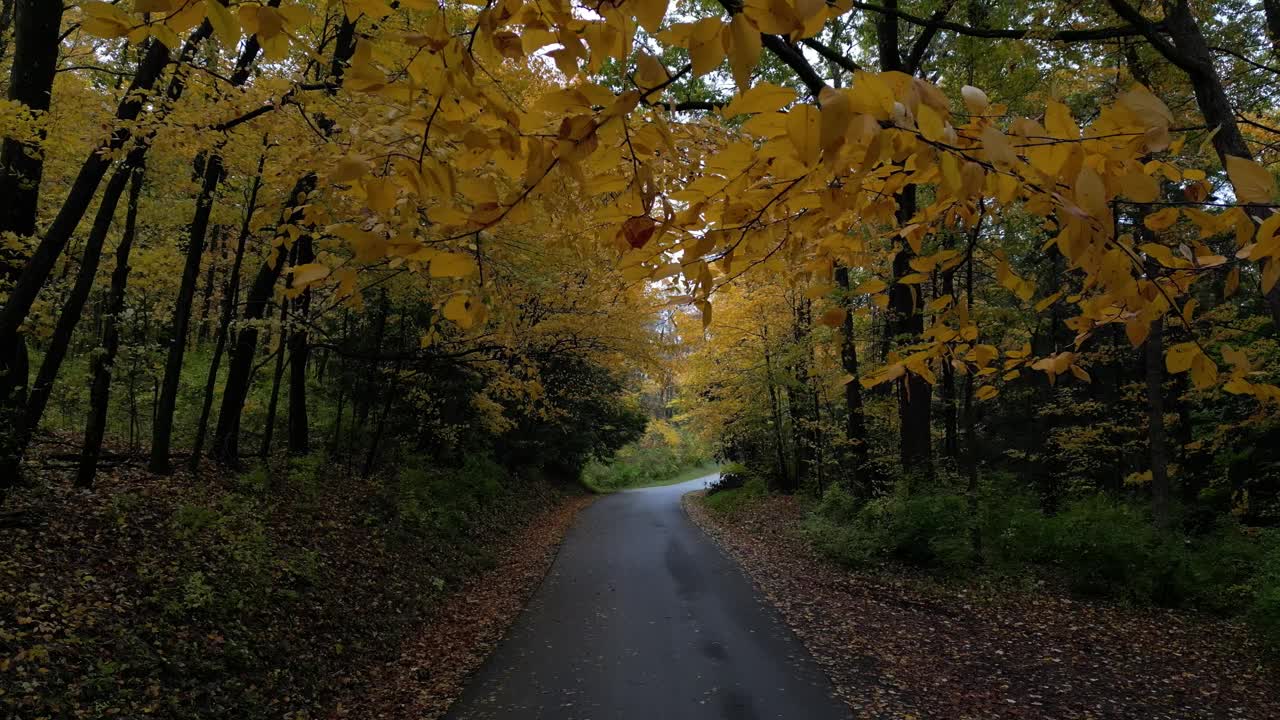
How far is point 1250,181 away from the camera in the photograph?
0.92m

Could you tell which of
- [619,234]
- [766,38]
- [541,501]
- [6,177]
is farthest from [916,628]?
[541,501]

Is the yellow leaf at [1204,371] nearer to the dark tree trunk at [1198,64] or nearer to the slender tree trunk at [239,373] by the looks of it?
the dark tree trunk at [1198,64]

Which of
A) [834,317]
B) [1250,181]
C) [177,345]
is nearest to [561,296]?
[177,345]

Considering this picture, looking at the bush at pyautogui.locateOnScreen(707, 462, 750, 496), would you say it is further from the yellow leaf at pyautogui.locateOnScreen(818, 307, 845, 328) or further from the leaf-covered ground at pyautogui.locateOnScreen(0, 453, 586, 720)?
the yellow leaf at pyautogui.locateOnScreen(818, 307, 845, 328)

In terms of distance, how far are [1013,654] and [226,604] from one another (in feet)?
24.8

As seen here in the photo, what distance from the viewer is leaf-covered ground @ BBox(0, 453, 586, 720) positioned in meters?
4.33

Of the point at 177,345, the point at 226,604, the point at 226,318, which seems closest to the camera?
the point at 226,604

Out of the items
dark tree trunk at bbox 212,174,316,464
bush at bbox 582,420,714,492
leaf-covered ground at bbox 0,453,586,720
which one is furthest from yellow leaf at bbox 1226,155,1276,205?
bush at bbox 582,420,714,492

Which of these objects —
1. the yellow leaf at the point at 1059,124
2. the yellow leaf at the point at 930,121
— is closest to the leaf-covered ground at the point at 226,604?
the yellow leaf at the point at 930,121

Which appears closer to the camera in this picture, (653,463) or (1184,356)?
(1184,356)

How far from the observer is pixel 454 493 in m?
13.0

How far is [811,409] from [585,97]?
58.9 ft

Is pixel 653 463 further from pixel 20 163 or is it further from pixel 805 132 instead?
pixel 805 132

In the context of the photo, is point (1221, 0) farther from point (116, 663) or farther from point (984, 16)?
point (116, 663)
